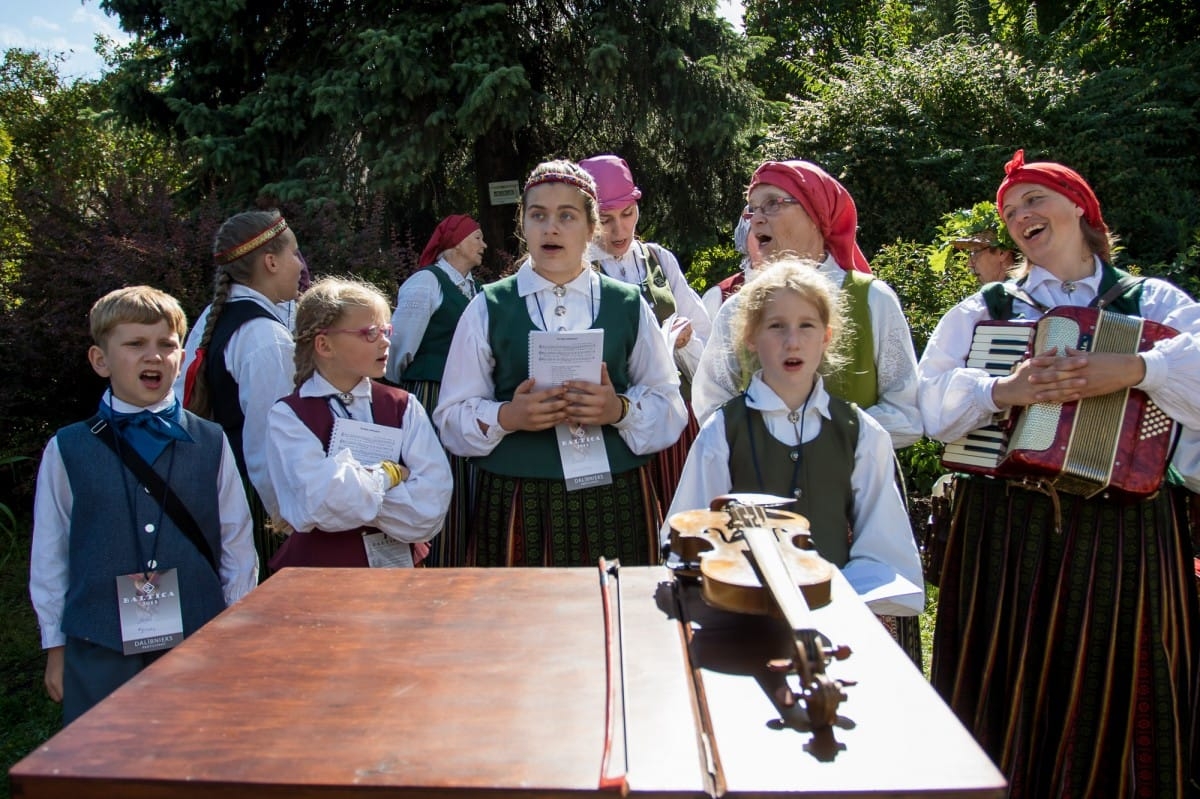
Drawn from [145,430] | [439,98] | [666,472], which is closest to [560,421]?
[666,472]

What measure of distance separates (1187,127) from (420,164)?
8.49 m

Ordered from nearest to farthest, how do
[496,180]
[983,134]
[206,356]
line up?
[206,356], [496,180], [983,134]

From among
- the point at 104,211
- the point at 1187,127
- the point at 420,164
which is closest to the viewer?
the point at 104,211

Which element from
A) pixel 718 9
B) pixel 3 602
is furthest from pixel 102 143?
pixel 3 602

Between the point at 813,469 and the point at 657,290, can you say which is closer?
the point at 813,469

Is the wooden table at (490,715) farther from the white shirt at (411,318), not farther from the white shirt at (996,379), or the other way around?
the white shirt at (411,318)

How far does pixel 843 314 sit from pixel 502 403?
106 centimetres

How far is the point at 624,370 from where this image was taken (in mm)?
2992

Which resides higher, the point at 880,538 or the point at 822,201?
the point at 822,201

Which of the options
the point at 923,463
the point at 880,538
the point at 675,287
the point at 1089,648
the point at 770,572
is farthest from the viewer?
the point at 923,463

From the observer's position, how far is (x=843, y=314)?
9.34 feet

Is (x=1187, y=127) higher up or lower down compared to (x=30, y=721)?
higher up

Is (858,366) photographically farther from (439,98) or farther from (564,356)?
(439,98)

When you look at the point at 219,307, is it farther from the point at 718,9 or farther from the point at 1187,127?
the point at 1187,127
